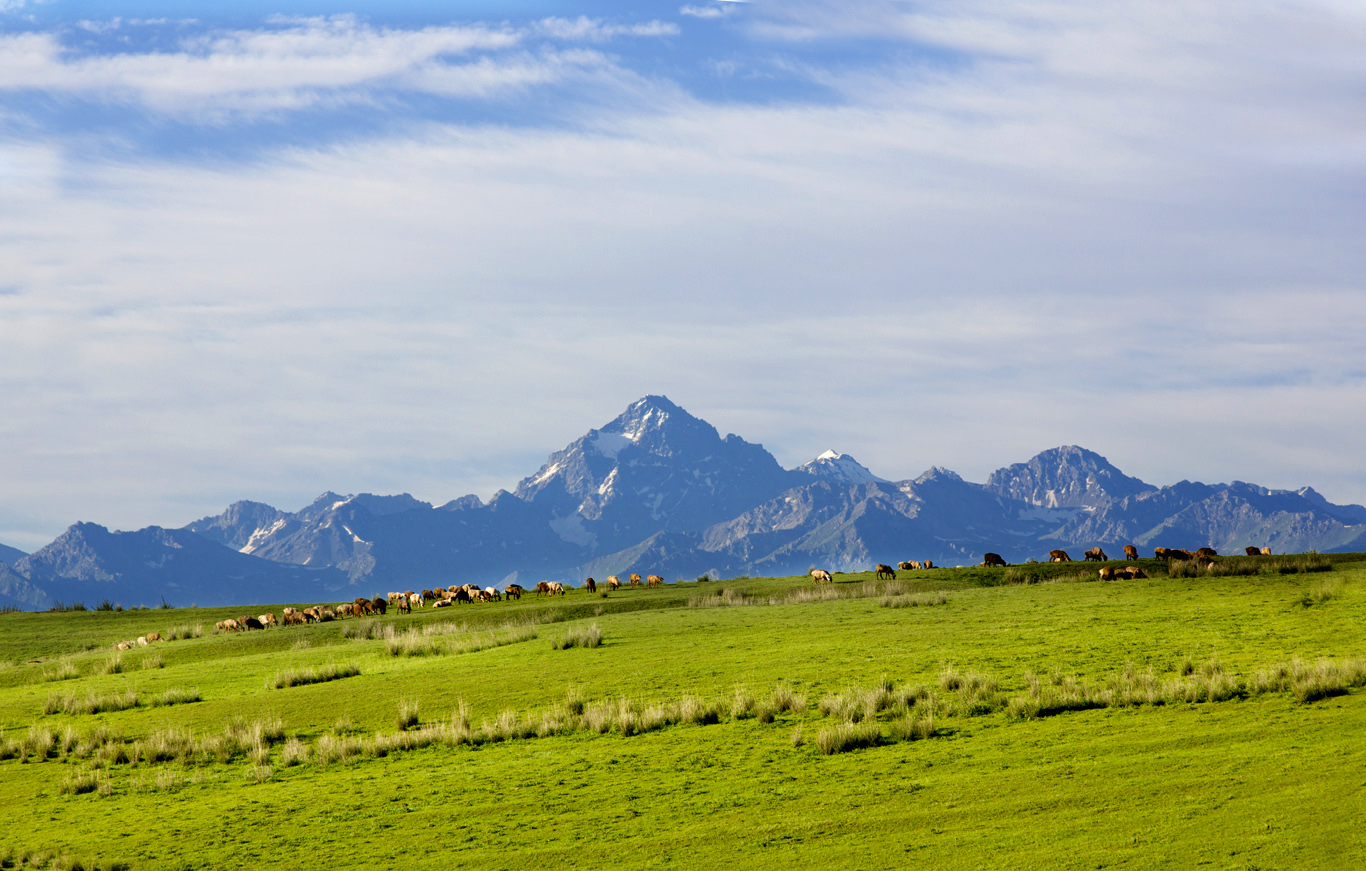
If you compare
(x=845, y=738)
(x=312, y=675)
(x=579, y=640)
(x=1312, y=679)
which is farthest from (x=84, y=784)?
(x=1312, y=679)

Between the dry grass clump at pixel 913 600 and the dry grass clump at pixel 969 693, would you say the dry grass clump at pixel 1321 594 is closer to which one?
the dry grass clump at pixel 913 600

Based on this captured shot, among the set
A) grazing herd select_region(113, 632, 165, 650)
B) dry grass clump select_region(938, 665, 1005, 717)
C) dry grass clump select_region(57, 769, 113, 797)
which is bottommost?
dry grass clump select_region(57, 769, 113, 797)

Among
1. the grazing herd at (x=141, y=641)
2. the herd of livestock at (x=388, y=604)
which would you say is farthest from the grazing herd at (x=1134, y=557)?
the grazing herd at (x=141, y=641)

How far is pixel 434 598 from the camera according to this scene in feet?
213

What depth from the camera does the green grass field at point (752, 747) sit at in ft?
48.9

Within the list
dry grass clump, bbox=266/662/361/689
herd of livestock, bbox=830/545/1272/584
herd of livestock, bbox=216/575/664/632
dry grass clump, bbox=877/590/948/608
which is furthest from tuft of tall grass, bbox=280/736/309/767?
herd of livestock, bbox=830/545/1272/584

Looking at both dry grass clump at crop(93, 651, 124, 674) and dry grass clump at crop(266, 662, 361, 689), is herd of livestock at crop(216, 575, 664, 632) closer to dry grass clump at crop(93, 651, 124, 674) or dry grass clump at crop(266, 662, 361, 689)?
dry grass clump at crop(93, 651, 124, 674)

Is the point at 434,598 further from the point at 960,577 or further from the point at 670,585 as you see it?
the point at 960,577

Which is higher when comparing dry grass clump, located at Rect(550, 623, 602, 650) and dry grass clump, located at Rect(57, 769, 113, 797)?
dry grass clump, located at Rect(550, 623, 602, 650)

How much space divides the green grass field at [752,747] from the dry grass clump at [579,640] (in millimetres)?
106

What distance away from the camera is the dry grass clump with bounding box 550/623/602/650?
36.0 m

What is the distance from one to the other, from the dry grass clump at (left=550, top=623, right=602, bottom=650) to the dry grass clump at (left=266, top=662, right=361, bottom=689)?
6.36m

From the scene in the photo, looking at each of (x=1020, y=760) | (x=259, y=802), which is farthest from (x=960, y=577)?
(x=259, y=802)

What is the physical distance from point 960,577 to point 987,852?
41.1 metres
